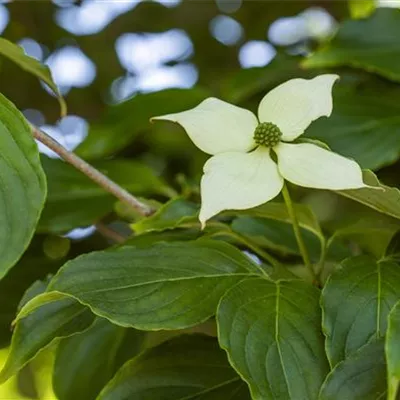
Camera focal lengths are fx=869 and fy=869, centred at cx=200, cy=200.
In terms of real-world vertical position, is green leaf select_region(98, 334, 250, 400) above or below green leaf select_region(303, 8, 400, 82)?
above

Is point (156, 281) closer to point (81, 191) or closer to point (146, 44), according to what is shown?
A: point (81, 191)

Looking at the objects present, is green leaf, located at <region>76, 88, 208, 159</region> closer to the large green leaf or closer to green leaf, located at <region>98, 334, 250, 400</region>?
the large green leaf

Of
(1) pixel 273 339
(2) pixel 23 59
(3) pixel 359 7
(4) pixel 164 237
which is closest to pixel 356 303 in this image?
(1) pixel 273 339

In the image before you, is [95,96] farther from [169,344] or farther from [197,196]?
[169,344]

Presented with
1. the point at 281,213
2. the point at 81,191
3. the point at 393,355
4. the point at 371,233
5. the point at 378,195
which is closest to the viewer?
the point at 393,355

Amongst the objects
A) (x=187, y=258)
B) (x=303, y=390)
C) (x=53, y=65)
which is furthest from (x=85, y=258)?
(x=53, y=65)

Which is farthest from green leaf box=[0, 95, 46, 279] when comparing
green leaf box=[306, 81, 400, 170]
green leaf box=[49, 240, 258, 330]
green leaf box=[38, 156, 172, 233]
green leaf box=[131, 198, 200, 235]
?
green leaf box=[306, 81, 400, 170]
